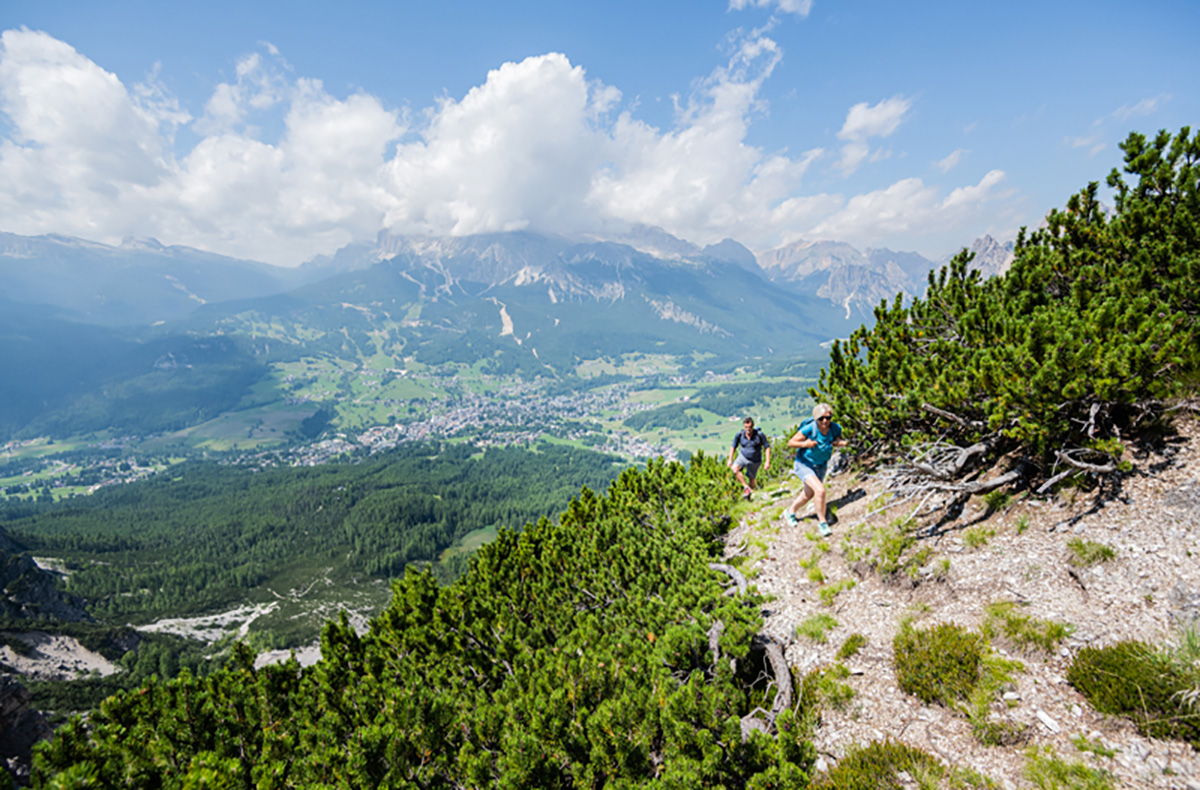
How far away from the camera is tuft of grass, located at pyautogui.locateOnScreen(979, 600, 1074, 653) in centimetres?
598

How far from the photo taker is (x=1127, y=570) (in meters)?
6.45

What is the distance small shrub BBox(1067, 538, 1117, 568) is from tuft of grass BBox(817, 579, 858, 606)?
3289 millimetres

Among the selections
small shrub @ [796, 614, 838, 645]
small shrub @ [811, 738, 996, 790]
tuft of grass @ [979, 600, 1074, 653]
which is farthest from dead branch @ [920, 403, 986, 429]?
small shrub @ [811, 738, 996, 790]

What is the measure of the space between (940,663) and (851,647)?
134 cm

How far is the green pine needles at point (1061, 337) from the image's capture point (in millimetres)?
7176

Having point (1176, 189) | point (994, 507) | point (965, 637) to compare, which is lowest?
point (965, 637)

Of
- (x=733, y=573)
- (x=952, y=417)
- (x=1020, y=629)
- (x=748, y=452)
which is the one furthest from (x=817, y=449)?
(x=1020, y=629)

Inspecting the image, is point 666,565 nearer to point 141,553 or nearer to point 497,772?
point 497,772

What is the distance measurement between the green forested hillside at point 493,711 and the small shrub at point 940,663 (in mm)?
1741

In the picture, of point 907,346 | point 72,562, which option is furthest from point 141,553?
point 907,346

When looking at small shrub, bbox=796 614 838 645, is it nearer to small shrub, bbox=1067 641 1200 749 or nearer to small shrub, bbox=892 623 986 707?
small shrub, bbox=892 623 986 707

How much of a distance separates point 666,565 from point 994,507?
6594 millimetres

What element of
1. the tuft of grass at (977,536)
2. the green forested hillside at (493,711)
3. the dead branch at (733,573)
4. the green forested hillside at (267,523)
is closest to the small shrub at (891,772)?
the green forested hillside at (493,711)

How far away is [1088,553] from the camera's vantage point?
22.5 feet
